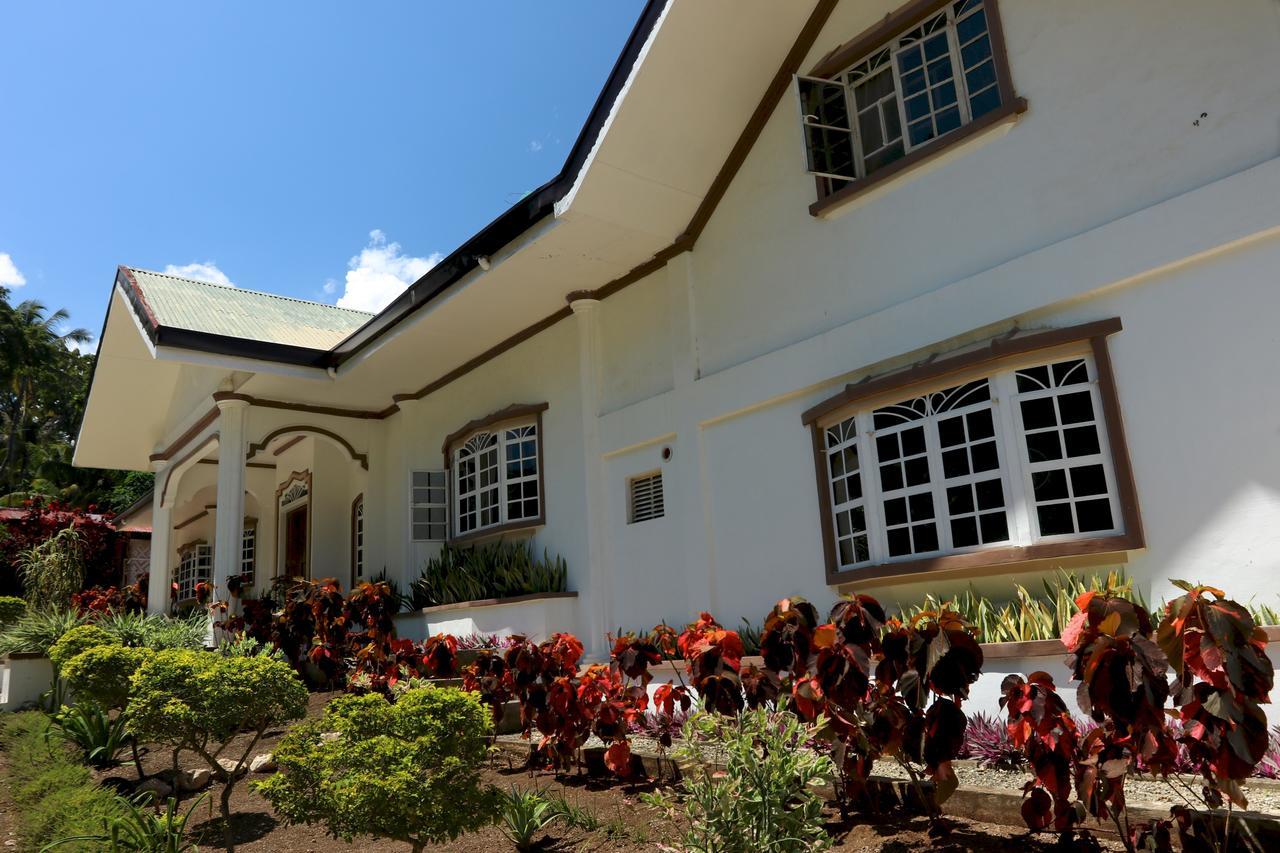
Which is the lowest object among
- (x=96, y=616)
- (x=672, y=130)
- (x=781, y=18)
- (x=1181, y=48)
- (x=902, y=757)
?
(x=902, y=757)

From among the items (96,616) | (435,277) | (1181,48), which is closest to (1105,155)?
(1181,48)

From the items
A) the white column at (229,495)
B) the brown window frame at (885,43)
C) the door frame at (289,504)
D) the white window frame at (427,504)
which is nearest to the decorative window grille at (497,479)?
the white window frame at (427,504)

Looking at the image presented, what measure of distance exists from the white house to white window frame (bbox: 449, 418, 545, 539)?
43 millimetres

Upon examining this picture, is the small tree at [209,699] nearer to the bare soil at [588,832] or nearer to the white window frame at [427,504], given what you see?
the bare soil at [588,832]

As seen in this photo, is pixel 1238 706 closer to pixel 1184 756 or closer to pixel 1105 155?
pixel 1184 756

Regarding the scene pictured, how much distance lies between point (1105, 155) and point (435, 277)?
6.62 meters

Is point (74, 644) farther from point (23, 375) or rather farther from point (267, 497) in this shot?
point (23, 375)

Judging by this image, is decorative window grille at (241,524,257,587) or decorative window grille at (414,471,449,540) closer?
decorative window grille at (414,471,449,540)

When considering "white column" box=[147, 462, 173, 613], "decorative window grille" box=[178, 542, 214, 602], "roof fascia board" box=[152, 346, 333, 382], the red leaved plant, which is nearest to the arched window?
"roof fascia board" box=[152, 346, 333, 382]

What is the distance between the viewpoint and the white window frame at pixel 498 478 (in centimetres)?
1112

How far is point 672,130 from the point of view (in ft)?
27.7

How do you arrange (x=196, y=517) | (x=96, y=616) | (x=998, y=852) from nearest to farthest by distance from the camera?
(x=998, y=852) < (x=96, y=616) < (x=196, y=517)

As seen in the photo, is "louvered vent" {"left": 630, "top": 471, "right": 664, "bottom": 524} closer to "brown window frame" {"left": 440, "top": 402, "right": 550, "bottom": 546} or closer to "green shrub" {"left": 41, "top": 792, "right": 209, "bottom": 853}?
"brown window frame" {"left": 440, "top": 402, "right": 550, "bottom": 546}

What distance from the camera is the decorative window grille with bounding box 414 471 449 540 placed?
12297 millimetres
